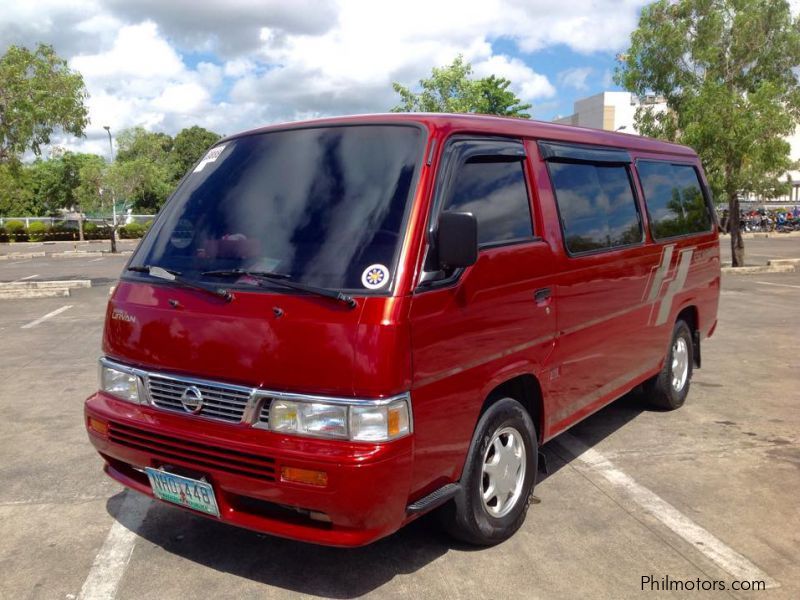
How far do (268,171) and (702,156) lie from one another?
1677cm

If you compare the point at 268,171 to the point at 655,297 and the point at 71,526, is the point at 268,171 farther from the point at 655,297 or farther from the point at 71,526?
the point at 655,297

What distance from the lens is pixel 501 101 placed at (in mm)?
43719

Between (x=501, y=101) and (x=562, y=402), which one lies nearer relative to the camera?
(x=562, y=402)

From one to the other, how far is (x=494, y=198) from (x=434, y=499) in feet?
4.97

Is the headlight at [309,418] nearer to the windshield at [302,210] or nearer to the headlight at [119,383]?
the windshield at [302,210]

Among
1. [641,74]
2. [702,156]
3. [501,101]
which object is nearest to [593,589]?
[702,156]

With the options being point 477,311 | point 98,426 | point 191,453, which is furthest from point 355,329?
point 98,426

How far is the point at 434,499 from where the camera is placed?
Result: 322 centimetres

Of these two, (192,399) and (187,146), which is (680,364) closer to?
(192,399)

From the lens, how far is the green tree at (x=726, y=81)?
57.0ft

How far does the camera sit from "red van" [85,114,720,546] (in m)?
2.98

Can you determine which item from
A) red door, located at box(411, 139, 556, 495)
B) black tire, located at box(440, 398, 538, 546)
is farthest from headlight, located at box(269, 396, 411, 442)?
black tire, located at box(440, 398, 538, 546)

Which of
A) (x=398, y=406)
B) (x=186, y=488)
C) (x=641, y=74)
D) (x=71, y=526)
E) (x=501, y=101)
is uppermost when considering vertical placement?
(x=501, y=101)

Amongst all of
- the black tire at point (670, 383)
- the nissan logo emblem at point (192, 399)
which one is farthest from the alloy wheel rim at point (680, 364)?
the nissan logo emblem at point (192, 399)
